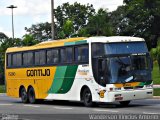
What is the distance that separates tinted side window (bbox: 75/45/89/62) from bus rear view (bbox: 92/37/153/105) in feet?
1.66

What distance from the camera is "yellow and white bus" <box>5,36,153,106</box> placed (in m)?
22.7

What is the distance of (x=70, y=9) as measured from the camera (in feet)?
329

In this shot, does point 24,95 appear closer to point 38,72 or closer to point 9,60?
point 9,60

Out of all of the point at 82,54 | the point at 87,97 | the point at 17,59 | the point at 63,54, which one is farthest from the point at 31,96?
the point at 82,54

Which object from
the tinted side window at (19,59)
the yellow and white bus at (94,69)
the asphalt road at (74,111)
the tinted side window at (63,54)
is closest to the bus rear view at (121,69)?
the yellow and white bus at (94,69)

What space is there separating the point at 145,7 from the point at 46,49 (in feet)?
227

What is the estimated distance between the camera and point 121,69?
22641 mm

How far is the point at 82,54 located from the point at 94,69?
1.22 m

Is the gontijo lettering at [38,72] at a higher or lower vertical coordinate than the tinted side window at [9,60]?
lower

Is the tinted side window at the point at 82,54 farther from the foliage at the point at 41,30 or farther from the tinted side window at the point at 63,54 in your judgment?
the foliage at the point at 41,30

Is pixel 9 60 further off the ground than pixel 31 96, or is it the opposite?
pixel 9 60

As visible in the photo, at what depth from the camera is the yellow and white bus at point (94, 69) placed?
2266 centimetres

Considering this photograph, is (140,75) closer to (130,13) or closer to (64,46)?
(64,46)

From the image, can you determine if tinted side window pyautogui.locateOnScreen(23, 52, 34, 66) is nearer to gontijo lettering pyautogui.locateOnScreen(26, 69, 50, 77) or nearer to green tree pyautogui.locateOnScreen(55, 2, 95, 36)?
gontijo lettering pyautogui.locateOnScreen(26, 69, 50, 77)
